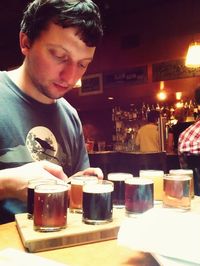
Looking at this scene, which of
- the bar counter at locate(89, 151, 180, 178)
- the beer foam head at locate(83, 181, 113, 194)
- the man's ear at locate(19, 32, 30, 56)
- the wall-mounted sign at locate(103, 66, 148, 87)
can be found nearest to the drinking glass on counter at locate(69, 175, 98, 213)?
the beer foam head at locate(83, 181, 113, 194)

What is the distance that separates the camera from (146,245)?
93 cm

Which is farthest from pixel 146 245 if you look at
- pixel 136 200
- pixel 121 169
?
pixel 121 169

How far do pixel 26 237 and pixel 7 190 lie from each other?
12.0 inches

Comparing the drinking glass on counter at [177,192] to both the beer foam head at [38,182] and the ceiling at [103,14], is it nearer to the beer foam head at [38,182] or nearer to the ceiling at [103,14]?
the beer foam head at [38,182]

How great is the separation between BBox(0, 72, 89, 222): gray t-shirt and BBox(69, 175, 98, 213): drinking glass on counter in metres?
0.32

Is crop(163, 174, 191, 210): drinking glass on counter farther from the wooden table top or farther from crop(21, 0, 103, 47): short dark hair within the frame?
crop(21, 0, 103, 47): short dark hair

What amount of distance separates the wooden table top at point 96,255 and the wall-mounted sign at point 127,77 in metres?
7.28

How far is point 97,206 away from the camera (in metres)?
1.23

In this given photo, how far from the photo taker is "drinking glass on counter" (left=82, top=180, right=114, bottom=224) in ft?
4.01

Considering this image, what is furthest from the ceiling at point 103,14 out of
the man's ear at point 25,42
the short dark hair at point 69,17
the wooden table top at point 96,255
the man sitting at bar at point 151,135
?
the wooden table top at point 96,255

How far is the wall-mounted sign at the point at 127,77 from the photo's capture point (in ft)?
26.7

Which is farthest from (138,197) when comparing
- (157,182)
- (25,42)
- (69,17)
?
(25,42)

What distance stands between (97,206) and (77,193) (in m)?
0.20

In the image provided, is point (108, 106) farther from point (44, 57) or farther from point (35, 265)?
point (35, 265)
